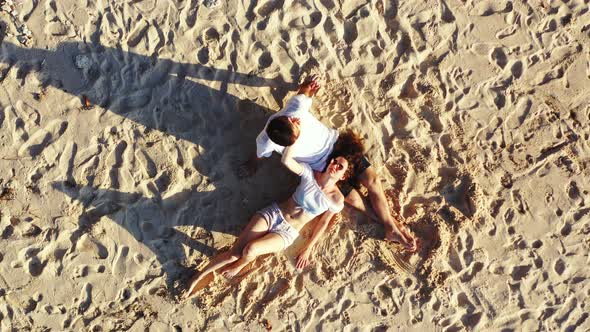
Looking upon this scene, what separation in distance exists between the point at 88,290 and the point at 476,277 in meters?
3.77

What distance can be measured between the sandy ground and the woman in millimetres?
227

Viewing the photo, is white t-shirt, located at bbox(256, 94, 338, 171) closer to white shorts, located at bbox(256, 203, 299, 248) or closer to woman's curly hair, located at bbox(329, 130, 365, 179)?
woman's curly hair, located at bbox(329, 130, 365, 179)

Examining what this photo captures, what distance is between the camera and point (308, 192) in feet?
14.6

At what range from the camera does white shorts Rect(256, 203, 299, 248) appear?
4.61 metres

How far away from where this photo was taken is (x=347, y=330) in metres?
4.95

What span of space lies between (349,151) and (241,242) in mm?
1306

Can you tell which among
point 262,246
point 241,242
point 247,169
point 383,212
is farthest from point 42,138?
point 383,212

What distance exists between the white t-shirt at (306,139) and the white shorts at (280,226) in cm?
54

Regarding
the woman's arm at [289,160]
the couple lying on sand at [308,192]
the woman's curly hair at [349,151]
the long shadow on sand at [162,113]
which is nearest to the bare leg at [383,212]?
the couple lying on sand at [308,192]

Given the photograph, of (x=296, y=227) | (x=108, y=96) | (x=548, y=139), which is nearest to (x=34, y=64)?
(x=108, y=96)

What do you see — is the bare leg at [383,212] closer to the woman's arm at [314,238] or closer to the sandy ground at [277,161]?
the sandy ground at [277,161]

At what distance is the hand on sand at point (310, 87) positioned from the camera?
14.6ft

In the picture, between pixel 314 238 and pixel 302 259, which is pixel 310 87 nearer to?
pixel 314 238

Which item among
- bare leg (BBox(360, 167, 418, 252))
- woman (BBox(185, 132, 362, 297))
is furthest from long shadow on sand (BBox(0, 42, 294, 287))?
bare leg (BBox(360, 167, 418, 252))
